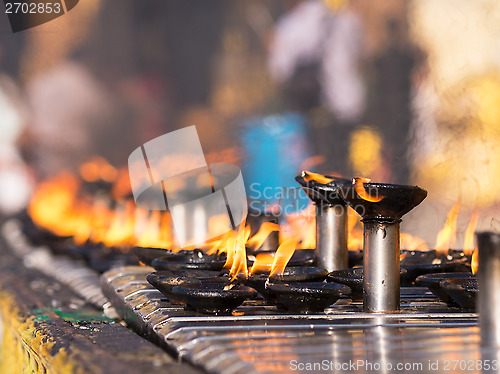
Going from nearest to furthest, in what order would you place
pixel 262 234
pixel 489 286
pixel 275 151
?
pixel 489 286 < pixel 262 234 < pixel 275 151

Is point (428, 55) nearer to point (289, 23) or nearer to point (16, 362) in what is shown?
point (289, 23)

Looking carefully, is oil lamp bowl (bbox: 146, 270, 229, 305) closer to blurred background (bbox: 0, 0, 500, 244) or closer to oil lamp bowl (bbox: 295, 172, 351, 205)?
oil lamp bowl (bbox: 295, 172, 351, 205)

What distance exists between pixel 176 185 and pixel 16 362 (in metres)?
3.83

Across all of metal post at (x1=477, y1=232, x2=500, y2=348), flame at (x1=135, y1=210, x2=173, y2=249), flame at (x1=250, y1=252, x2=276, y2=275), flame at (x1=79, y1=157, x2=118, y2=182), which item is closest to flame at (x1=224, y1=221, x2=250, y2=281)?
flame at (x1=250, y1=252, x2=276, y2=275)

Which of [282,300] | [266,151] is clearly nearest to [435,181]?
[266,151]

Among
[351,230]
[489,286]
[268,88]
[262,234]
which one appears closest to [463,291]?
[489,286]

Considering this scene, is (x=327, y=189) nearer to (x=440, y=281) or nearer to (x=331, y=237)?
(x=331, y=237)

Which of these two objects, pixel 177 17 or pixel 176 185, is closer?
pixel 176 185

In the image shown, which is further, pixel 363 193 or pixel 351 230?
pixel 351 230

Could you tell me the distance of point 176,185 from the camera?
611 cm

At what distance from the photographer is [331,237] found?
7.57 feet

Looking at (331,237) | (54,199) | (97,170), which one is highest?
(97,170)

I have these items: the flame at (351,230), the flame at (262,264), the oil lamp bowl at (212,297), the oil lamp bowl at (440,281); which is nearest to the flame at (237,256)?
the flame at (262,264)

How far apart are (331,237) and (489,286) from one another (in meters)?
0.96
